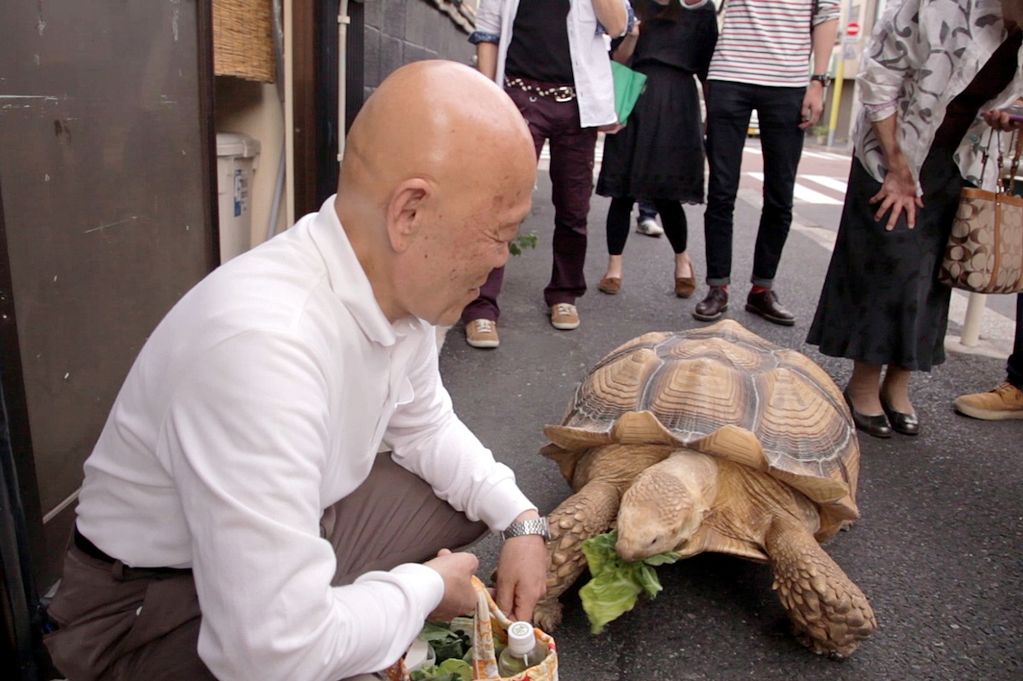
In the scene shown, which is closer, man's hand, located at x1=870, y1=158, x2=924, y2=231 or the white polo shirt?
the white polo shirt

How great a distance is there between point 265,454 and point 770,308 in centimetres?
415

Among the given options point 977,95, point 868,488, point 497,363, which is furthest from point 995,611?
point 497,363

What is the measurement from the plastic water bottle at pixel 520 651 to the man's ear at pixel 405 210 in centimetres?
69

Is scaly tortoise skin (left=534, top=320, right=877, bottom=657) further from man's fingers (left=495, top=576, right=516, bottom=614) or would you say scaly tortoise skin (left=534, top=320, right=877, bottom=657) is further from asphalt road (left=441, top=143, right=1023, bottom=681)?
man's fingers (left=495, top=576, right=516, bottom=614)

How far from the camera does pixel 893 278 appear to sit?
3.24 metres

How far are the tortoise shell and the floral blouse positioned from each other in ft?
3.47

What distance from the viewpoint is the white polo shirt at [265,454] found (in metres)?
1.06

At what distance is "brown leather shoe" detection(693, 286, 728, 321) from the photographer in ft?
15.5

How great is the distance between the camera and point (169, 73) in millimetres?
2369

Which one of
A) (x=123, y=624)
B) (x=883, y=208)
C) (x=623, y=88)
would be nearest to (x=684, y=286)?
(x=623, y=88)

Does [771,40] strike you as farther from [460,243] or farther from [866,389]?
[460,243]

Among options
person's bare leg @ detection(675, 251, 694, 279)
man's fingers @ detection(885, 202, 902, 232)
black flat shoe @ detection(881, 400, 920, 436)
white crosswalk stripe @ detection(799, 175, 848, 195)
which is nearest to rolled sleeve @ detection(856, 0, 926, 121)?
man's fingers @ detection(885, 202, 902, 232)

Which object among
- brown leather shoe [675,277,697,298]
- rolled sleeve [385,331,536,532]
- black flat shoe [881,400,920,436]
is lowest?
black flat shoe [881,400,920,436]

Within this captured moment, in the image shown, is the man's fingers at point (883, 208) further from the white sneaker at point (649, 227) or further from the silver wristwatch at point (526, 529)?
the white sneaker at point (649, 227)
